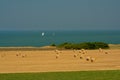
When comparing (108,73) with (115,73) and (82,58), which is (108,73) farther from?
(82,58)

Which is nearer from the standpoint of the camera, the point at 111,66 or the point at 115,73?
the point at 115,73

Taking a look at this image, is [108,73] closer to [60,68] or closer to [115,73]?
[115,73]

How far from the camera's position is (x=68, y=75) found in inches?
1030

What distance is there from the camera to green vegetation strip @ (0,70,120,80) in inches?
985

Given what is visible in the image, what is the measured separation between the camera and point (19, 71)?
28.8 m

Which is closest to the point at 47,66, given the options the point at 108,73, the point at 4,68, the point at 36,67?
the point at 36,67

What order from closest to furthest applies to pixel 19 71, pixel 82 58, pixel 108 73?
pixel 108 73, pixel 19 71, pixel 82 58

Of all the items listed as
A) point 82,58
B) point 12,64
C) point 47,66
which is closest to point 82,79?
point 47,66

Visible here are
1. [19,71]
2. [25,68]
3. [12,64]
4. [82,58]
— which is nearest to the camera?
[19,71]

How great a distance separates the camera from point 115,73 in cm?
2697

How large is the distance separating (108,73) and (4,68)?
760cm

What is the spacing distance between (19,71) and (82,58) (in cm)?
1064

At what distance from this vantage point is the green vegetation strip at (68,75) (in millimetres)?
25014

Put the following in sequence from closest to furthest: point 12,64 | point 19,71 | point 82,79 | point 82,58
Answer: point 82,79 → point 19,71 → point 12,64 → point 82,58
